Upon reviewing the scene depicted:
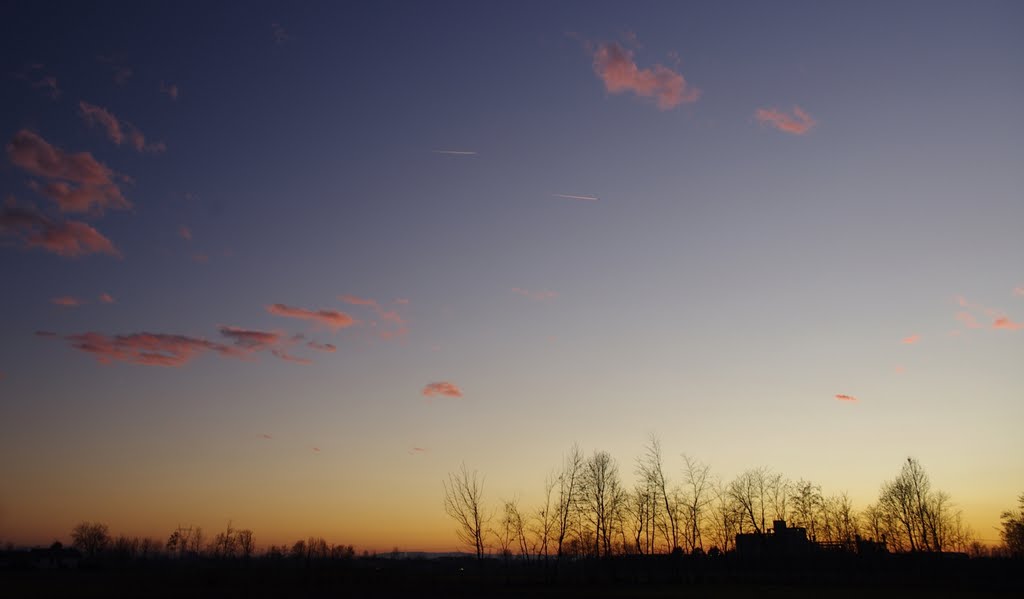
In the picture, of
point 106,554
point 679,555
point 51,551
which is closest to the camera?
point 679,555

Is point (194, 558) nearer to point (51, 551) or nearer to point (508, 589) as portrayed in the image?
point (51, 551)

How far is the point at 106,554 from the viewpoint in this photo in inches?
6486

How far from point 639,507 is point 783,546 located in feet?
65.9

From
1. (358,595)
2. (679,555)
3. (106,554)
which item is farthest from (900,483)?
(106,554)

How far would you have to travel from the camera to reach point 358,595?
52.1 meters

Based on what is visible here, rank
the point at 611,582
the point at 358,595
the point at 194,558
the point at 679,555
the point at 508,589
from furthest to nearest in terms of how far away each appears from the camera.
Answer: the point at 194,558 < the point at 679,555 < the point at 611,582 < the point at 508,589 < the point at 358,595

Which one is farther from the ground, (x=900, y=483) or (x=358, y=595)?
(x=900, y=483)

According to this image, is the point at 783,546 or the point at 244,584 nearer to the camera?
the point at 244,584

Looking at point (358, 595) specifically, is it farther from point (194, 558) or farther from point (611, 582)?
point (194, 558)

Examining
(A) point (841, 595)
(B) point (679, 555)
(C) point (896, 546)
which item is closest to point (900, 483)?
(C) point (896, 546)

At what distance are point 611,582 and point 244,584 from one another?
39.6 meters

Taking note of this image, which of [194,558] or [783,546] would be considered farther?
[194,558]

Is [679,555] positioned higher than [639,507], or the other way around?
[639,507]

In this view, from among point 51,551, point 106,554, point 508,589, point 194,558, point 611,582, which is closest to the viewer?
point 508,589
